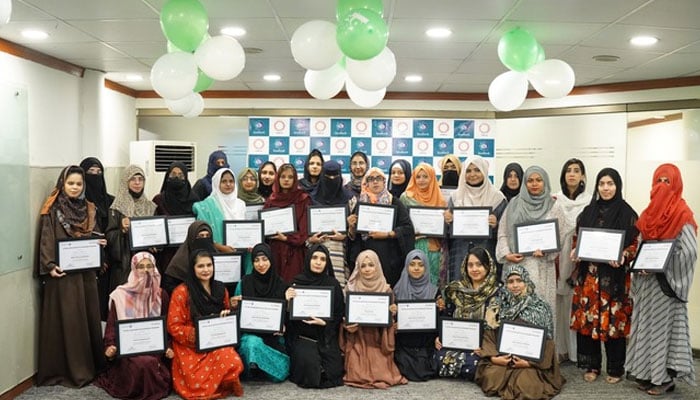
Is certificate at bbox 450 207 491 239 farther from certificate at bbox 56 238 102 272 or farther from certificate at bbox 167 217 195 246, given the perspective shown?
certificate at bbox 56 238 102 272

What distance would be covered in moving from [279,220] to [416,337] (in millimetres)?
1376

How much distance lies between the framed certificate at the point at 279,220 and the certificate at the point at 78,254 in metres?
1.25

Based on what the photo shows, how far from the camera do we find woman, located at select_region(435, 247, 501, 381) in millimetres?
4262

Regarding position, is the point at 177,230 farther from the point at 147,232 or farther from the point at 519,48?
the point at 519,48

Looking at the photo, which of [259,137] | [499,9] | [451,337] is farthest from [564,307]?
[259,137]

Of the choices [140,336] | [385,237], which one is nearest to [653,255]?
[385,237]

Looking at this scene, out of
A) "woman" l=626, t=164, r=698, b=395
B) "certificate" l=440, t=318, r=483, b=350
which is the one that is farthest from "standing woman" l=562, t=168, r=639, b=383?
"certificate" l=440, t=318, r=483, b=350

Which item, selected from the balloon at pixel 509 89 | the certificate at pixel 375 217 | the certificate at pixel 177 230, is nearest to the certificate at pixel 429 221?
the certificate at pixel 375 217

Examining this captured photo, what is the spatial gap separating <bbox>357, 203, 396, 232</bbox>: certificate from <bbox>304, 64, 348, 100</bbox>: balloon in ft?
3.00

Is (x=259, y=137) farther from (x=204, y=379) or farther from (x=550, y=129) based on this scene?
(x=204, y=379)

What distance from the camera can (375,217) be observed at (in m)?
4.55

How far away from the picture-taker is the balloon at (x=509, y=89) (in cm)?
460

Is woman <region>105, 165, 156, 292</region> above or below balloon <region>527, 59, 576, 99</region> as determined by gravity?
below

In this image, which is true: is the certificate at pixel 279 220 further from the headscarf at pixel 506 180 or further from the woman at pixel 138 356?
the headscarf at pixel 506 180
